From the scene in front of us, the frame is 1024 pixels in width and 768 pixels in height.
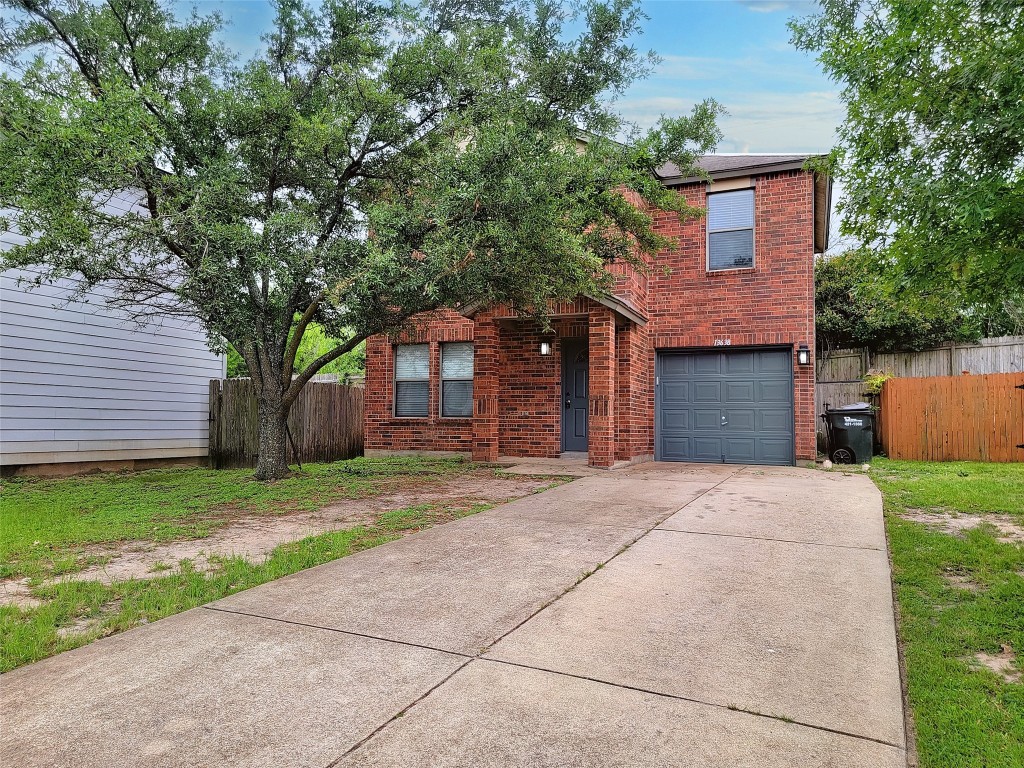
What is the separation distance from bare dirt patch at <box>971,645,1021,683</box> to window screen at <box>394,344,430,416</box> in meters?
10.8

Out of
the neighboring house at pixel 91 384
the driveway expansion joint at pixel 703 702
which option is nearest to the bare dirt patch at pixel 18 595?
the driveway expansion joint at pixel 703 702

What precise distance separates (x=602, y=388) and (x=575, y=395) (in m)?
1.43

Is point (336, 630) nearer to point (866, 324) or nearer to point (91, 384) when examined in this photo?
point (91, 384)

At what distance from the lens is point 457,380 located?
1267 cm

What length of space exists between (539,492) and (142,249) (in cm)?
629

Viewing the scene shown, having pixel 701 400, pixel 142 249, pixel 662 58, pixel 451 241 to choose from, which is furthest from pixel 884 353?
pixel 142 249

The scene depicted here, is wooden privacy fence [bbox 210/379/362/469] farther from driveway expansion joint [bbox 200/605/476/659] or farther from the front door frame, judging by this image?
driveway expansion joint [bbox 200/605/476/659]

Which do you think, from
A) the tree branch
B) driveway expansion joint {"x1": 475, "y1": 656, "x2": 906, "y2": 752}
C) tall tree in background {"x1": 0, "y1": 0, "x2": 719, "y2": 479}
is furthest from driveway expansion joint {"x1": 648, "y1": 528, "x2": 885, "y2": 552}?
the tree branch

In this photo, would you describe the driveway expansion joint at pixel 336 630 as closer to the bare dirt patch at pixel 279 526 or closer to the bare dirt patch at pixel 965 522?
the bare dirt patch at pixel 279 526

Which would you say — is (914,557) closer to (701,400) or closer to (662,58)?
(701,400)

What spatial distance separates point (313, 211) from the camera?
9.10 metres


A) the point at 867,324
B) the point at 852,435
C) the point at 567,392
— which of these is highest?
the point at 867,324

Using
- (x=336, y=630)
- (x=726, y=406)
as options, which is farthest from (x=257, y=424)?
(x=336, y=630)

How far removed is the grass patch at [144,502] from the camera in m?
4.95
